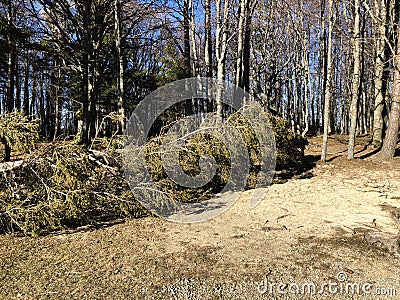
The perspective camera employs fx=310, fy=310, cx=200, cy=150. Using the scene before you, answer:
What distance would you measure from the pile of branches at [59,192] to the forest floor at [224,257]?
26cm

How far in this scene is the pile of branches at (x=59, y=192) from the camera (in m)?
4.54

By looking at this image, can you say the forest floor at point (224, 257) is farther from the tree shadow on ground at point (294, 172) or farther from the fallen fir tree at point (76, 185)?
the tree shadow on ground at point (294, 172)

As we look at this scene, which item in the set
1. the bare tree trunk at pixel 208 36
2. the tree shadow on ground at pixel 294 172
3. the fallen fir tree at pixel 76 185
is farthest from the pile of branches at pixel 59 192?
the bare tree trunk at pixel 208 36

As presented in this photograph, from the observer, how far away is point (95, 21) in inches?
405

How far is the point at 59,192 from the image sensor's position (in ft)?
15.3

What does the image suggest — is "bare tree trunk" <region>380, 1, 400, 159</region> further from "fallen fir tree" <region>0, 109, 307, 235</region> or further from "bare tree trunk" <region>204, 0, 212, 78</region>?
"bare tree trunk" <region>204, 0, 212, 78</region>

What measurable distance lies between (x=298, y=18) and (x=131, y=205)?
1742cm

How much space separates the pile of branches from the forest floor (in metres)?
0.26

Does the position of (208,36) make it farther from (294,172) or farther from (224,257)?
(224,257)

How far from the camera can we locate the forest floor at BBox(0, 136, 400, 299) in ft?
10.0

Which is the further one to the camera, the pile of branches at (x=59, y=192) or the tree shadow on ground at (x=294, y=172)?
the tree shadow on ground at (x=294, y=172)

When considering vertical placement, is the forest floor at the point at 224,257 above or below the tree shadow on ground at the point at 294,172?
below

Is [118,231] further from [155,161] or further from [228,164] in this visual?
[228,164]

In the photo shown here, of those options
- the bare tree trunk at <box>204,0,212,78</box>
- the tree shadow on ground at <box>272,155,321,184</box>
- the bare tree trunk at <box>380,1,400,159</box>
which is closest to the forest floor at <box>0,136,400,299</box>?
the tree shadow on ground at <box>272,155,321,184</box>
